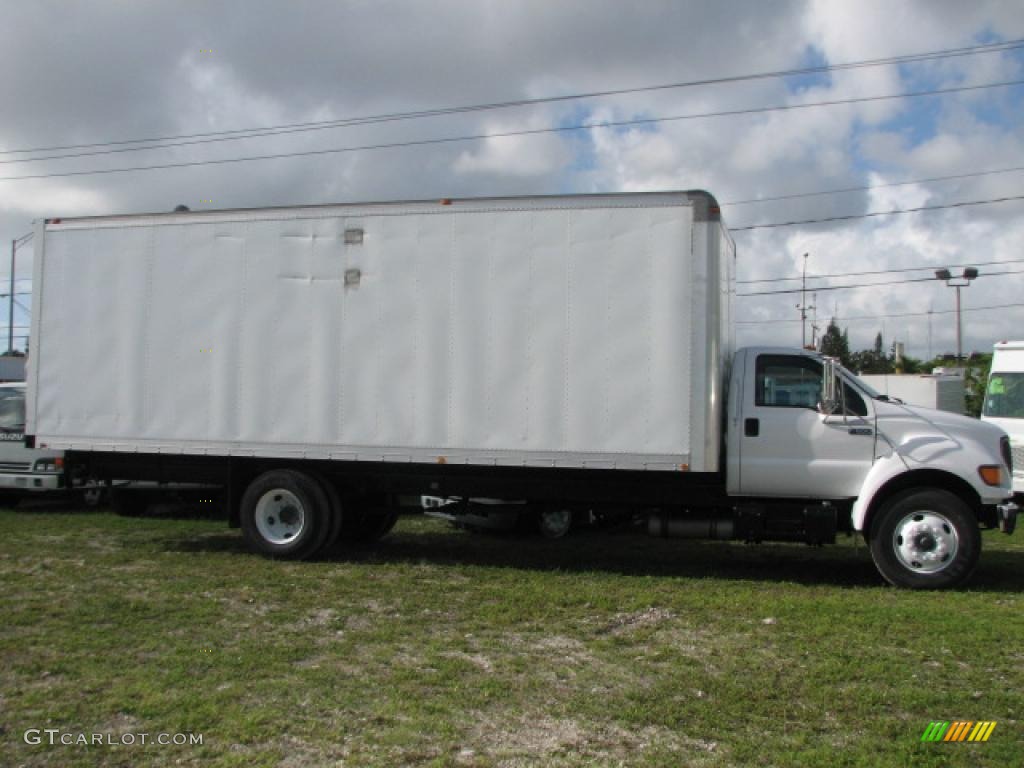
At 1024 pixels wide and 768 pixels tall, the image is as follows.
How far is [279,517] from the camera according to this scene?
959cm

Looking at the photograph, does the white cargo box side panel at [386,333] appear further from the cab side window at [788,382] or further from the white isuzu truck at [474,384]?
the cab side window at [788,382]

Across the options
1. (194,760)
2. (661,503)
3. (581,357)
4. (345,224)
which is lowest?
(194,760)

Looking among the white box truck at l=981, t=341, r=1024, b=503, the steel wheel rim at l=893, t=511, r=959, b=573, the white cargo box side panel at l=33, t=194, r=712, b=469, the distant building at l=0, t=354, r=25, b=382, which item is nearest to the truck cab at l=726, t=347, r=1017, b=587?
the steel wheel rim at l=893, t=511, r=959, b=573

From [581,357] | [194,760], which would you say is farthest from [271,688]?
[581,357]

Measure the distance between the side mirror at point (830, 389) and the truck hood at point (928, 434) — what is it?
37 centimetres

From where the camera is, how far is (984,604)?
7.56 m

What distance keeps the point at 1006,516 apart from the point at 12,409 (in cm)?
1280

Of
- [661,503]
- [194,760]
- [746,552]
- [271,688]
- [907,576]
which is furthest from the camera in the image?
[746,552]

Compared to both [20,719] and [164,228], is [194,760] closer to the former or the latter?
[20,719]

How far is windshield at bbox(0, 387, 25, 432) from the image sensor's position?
13.3 m

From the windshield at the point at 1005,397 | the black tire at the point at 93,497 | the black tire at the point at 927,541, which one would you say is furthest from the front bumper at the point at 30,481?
the windshield at the point at 1005,397

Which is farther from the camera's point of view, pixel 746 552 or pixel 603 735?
pixel 746 552

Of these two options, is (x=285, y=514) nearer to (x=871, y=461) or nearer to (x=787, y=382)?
(x=787, y=382)

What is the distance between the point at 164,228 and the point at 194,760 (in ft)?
21.6
